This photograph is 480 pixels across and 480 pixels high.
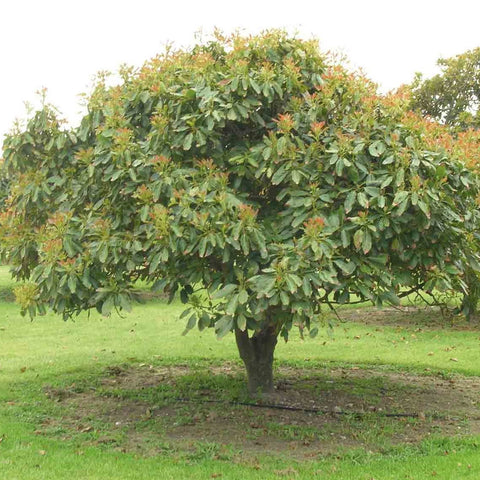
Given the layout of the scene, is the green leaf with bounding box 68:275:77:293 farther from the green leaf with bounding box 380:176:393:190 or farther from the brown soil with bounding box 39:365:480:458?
the green leaf with bounding box 380:176:393:190

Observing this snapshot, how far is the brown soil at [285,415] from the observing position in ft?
18.9

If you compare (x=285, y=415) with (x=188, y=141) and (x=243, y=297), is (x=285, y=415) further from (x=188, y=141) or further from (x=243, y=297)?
(x=188, y=141)

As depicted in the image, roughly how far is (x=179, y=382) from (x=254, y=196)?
10.9 ft

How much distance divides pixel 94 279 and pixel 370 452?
2.85 metres

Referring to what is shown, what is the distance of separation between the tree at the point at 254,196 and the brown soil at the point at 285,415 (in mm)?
1206

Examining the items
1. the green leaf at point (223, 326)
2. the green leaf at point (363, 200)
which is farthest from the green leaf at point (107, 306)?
the green leaf at point (363, 200)

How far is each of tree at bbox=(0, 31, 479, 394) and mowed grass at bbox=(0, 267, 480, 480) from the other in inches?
45.4

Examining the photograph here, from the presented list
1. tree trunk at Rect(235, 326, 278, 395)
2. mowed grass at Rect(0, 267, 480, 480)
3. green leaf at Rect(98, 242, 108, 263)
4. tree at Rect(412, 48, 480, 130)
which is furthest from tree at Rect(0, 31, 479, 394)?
tree at Rect(412, 48, 480, 130)

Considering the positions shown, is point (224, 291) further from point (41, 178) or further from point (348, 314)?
point (348, 314)

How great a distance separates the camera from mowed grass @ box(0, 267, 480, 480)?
510 centimetres

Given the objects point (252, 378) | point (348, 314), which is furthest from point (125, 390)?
point (348, 314)

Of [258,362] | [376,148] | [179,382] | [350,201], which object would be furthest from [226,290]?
[179,382]

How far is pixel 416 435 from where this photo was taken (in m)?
5.96

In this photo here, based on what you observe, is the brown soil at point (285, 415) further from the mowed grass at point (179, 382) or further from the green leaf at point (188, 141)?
the green leaf at point (188, 141)
